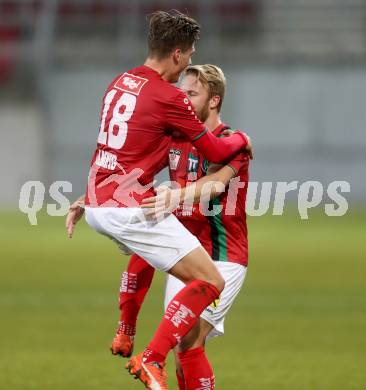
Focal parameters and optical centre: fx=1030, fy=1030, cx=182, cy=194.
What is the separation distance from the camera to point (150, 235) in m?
5.59

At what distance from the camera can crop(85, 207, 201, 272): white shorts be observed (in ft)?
18.2

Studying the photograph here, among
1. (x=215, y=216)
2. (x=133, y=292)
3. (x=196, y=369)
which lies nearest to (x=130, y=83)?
(x=215, y=216)

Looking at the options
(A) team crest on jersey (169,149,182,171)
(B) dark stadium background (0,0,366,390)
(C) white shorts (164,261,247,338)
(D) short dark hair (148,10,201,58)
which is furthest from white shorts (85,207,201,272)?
(B) dark stadium background (0,0,366,390)

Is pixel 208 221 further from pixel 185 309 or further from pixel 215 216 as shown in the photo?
pixel 185 309

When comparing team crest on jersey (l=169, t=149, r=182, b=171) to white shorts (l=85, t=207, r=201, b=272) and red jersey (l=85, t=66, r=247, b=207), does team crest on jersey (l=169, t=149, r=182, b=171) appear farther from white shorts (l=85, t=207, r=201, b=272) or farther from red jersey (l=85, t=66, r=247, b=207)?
white shorts (l=85, t=207, r=201, b=272)

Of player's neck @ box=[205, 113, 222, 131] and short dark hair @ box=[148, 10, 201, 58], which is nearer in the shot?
short dark hair @ box=[148, 10, 201, 58]

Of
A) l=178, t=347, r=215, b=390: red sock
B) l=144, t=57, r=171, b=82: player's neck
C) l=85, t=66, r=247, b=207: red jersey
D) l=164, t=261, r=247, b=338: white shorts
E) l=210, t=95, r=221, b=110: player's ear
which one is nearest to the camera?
l=85, t=66, r=247, b=207: red jersey

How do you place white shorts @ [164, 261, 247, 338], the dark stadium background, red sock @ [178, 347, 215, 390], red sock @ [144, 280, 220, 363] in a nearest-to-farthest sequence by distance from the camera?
red sock @ [144, 280, 220, 363], red sock @ [178, 347, 215, 390], white shorts @ [164, 261, 247, 338], the dark stadium background

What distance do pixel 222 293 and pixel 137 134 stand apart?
3.82 ft

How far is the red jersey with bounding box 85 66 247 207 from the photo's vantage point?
5.66 m

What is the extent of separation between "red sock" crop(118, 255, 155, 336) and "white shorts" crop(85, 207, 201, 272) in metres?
0.81

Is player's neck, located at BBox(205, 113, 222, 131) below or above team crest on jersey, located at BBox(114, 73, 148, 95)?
below
